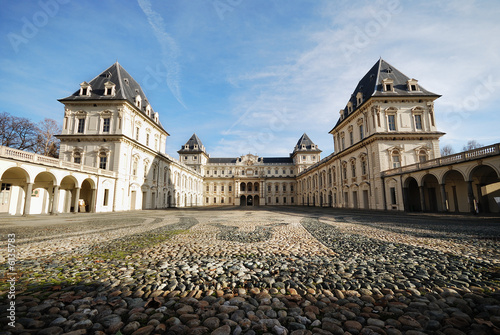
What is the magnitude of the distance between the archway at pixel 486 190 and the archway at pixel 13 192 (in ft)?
133

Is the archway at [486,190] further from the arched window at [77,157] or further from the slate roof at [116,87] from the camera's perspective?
the arched window at [77,157]

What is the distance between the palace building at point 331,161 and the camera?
1959 cm

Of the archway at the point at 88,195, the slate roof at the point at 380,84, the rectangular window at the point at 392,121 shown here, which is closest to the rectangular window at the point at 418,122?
the slate roof at the point at 380,84

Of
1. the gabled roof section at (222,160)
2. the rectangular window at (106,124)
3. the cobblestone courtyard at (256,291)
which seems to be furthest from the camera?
the gabled roof section at (222,160)

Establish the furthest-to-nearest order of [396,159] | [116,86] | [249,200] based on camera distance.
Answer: [249,200] < [116,86] < [396,159]

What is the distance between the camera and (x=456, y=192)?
22.0 meters

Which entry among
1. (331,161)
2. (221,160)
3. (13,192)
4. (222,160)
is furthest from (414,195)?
(221,160)

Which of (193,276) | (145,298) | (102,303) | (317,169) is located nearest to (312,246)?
(193,276)

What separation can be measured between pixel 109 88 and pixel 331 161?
1402 inches

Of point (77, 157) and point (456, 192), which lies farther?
A: point (77, 157)

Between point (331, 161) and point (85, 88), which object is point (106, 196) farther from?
point (331, 161)

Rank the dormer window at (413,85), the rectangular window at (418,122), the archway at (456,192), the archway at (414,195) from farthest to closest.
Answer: the dormer window at (413,85)
the rectangular window at (418,122)
the archway at (414,195)
the archway at (456,192)

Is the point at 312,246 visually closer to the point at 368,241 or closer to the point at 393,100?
the point at 368,241

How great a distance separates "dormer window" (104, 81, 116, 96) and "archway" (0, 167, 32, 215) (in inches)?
559
